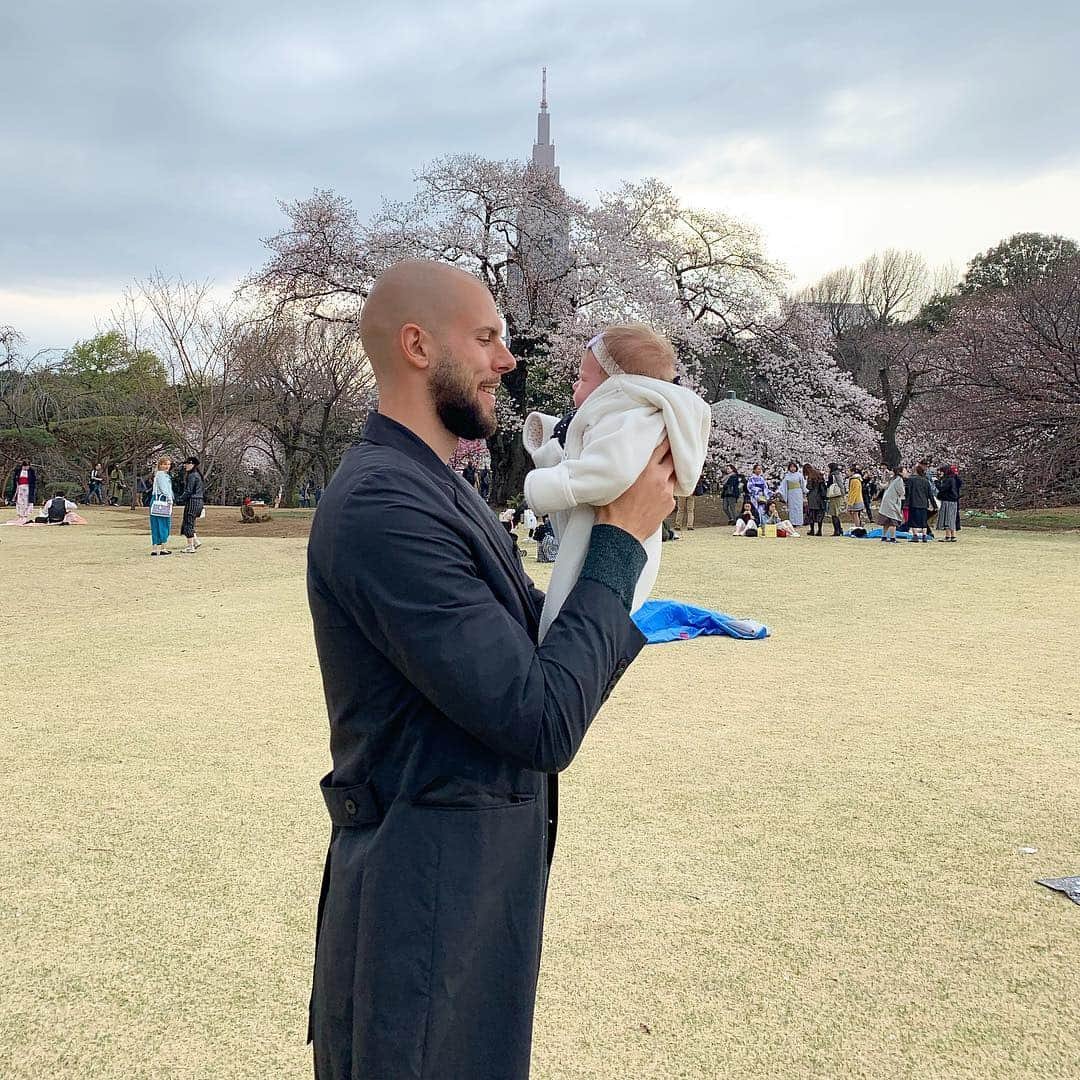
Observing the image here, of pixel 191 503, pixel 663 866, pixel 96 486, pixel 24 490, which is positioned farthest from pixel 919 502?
pixel 96 486

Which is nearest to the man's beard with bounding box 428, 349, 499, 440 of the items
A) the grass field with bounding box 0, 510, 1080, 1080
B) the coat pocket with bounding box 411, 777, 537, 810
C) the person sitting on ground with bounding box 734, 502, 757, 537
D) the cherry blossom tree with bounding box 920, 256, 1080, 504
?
the coat pocket with bounding box 411, 777, 537, 810

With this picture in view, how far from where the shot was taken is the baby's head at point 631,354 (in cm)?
167

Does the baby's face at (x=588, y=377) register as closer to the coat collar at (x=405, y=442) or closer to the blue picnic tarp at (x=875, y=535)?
the coat collar at (x=405, y=442)

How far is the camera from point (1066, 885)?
3393 millimetres

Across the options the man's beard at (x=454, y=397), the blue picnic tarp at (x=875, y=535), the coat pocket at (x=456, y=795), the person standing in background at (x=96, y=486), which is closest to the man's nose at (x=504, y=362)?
the man's beard at (x=454, y=397)

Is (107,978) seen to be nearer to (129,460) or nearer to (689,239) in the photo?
(689,239)

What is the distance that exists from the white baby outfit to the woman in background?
13682 millimetres

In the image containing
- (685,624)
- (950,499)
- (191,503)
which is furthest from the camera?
(950,499)

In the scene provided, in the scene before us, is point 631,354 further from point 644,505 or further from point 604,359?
point 644,505

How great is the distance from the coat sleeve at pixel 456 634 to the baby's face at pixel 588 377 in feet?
2.09

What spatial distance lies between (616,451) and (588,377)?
428mm

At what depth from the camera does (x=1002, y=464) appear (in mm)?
25562

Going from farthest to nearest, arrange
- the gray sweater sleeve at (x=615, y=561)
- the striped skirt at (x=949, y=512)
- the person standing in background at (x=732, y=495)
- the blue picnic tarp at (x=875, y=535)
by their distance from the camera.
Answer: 1. the person standing in background at (x=732, y=495)
2. the blue picnic tarp at (x=875, y=535)
3. the striped skirt at (x=949, y=512)
4. the gray sweater sleeve at (x=615, y=561)

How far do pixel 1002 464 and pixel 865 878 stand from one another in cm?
2500
